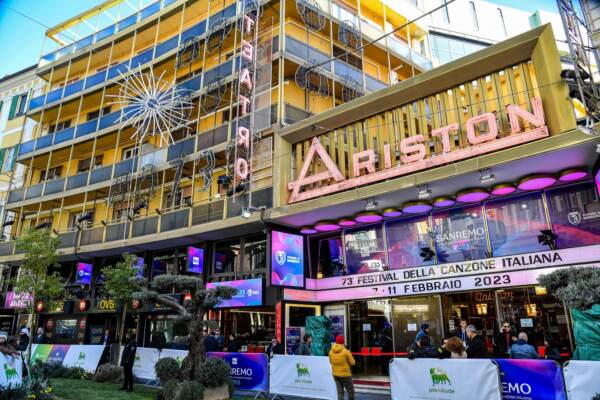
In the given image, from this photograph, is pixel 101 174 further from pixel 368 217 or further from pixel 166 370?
pixel 368 217

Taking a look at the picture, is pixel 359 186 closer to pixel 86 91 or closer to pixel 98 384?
pixel 98 384

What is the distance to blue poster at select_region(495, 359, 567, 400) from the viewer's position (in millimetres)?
7867

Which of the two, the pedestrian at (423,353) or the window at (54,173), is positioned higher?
the window at (54,173)

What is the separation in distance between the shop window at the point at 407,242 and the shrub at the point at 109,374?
10.4 metres

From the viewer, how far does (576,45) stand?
11781 mm

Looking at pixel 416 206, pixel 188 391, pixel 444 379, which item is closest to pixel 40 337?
pixel 188 391

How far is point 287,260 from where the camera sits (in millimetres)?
16391

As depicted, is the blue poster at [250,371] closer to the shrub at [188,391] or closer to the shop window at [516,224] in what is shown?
the shrub at [188,391]

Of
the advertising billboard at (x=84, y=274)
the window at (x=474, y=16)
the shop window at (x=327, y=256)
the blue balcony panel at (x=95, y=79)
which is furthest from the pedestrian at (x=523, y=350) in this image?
the window at (x=474, y=16)

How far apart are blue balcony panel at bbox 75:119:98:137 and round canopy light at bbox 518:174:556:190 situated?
23763 mm

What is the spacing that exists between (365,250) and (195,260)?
7.60 metres

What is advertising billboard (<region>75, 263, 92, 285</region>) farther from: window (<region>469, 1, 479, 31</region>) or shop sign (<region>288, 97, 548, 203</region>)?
window (<region>469, 1, 479, 31</region>)

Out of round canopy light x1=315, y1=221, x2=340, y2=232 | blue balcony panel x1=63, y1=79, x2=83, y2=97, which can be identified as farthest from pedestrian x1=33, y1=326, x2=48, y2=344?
round canopy light x1=315, y1=221, x2=340, y2=232

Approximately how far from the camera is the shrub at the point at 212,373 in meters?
11.2
